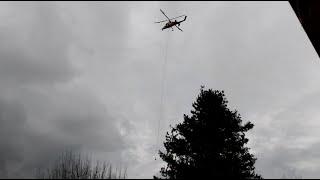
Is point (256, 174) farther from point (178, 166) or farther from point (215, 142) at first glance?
point (178, 166)

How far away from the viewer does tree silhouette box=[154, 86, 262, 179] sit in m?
23.7

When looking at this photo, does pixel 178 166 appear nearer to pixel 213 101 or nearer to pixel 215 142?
pixel 215 142

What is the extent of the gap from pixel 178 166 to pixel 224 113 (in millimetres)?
4853

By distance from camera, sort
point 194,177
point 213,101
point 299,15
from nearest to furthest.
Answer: point 299,15
point 194,177
point 213,101

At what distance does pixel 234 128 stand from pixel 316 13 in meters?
21.4

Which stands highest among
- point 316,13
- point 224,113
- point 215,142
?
point 224,113

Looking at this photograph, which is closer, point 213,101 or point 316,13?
point 316,13

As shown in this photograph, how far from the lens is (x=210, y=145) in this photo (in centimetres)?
2456

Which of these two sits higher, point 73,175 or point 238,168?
point 73,175

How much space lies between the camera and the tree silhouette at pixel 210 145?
23.7m

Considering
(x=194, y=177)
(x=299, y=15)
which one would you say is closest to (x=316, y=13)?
(x=299, y=15)

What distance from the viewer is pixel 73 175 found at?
71.1m

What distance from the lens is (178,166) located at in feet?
81.0

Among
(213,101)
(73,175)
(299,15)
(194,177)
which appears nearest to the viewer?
(299,15)
